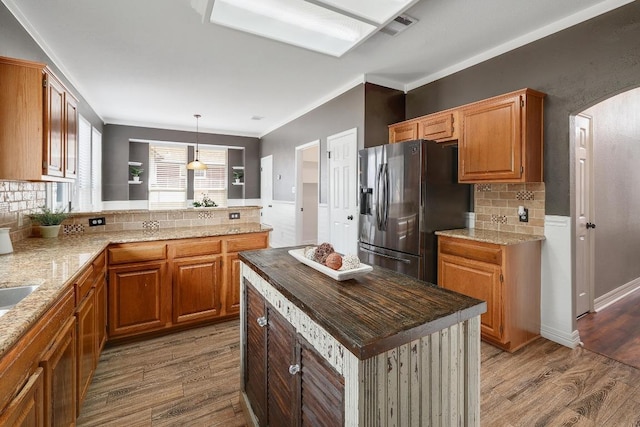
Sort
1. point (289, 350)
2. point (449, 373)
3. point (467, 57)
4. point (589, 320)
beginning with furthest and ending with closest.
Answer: point (467, 57) → point (589, 320) → point (289, 350) → point (449, 373)

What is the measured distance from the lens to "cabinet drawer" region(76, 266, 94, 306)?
1.64 meters

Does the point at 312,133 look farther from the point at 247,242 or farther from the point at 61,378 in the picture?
the point at 61,378

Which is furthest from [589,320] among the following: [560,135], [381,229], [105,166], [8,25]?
[105,166]

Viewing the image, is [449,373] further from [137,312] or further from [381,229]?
[137,312]

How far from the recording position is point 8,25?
7.53 ft

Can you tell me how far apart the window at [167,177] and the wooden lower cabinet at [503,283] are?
600cm

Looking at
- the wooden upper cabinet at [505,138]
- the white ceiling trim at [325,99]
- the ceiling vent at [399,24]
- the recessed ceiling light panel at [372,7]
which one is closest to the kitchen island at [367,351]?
the recessed ceiling light panel at [372,7]

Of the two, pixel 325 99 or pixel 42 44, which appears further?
pixel 325 99

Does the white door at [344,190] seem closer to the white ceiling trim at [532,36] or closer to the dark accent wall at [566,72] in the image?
the white ceiling trim at [532,36]

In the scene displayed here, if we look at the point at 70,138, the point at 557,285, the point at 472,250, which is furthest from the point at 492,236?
the point at 70,138

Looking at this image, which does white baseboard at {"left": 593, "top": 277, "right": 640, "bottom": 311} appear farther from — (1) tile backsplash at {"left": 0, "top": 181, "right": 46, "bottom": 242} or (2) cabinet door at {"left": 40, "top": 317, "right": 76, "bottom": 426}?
(1) tile backsplash at {"left": 0, "top": 181, "right": 46, "bottom": 242}

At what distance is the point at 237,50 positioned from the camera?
10.4ft

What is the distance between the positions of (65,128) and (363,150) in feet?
Result: 8.73

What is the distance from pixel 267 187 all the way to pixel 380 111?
3.82 m
